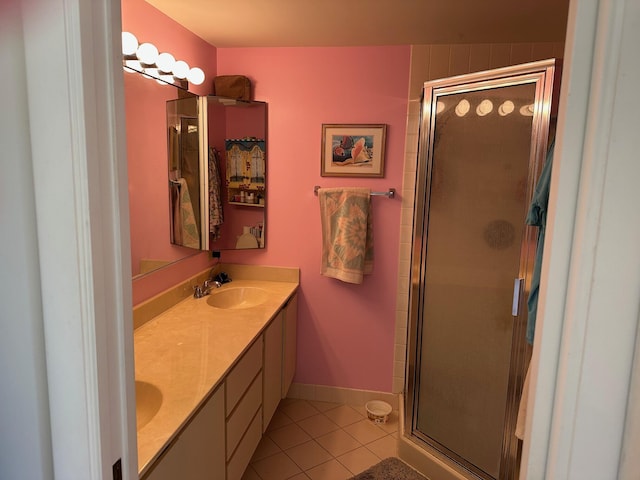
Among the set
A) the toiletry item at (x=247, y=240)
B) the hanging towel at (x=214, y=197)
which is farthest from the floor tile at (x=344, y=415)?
the hanging towel at (x=214, y=197)

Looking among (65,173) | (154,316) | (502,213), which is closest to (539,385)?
(65,173)

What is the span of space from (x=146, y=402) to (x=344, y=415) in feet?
5.57

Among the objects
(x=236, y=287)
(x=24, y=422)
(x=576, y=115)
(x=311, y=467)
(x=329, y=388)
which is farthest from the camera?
(x=329, y=388)

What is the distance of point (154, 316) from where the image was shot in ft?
6.95

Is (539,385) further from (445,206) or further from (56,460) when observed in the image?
(445,206)

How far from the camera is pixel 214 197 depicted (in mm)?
2635

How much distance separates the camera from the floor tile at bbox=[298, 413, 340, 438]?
2.66 meters

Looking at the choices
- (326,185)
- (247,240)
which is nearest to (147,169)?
(247,240)

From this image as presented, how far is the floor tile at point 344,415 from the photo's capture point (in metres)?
2.78

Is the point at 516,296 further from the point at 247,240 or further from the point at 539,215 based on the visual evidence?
the point at 247,240

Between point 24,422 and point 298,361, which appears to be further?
point 298,361

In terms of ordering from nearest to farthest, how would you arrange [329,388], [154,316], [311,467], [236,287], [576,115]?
[576,115] < [154,316] < [311,467] < [236,287] < [329,388]

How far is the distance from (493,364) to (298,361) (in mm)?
1403

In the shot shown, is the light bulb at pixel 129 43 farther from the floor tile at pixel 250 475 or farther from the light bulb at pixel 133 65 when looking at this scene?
the floor tile at pixel 250 475
